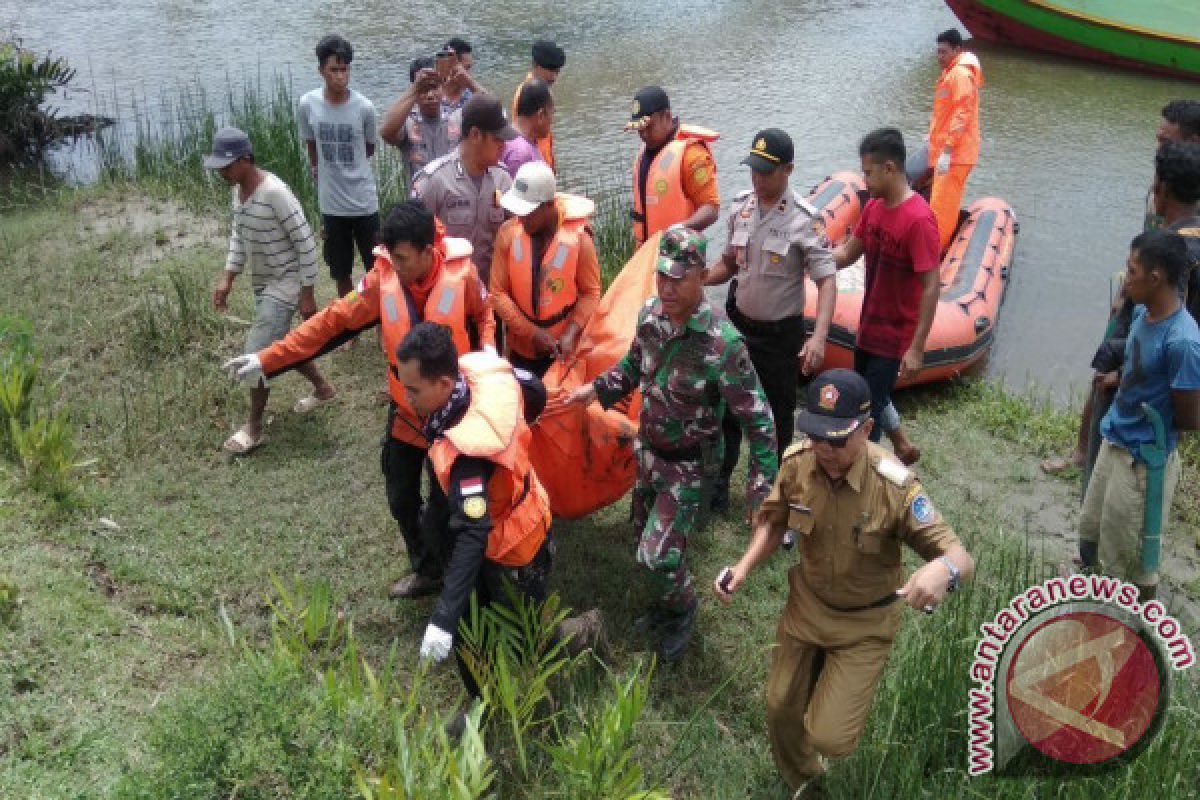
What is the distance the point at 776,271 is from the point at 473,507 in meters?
2.01

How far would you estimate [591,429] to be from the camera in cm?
440

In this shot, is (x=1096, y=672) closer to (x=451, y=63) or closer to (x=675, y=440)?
(x=675, y=440)

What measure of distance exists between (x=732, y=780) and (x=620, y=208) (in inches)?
215

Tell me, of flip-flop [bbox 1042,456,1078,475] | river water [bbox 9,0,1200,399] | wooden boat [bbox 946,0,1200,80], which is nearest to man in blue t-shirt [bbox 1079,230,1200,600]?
flip-flop [bbox 1042,456,1078,475]

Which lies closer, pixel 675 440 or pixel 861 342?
pixel 675 440

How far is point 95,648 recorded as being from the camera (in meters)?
3.88

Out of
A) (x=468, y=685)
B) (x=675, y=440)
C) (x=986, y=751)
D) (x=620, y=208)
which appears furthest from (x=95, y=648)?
(x=620, y=208)

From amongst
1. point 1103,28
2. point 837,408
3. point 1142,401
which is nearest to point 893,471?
point 837,408

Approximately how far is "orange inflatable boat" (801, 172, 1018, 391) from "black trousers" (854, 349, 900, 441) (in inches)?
27.0

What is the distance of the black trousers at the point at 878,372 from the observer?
16.1 feet

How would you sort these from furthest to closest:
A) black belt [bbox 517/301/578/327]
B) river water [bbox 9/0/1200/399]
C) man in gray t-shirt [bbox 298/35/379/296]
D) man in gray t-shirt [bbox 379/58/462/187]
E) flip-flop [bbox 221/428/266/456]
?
river water [bbox 9/0/1200/399]
man in gray t-shirt [bbox 379/58/462/187]
man in gray t-shirt [bbox 298/35/379/296]
flip-flop [bbox 221/428/266/456]
black belt [bbox 517/301/578/327]

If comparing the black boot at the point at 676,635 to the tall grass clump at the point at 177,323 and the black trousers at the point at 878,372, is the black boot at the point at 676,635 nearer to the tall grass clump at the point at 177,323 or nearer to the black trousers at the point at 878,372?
the black trousers at the point at 878,372

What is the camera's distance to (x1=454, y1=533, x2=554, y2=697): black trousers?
3.58 meters

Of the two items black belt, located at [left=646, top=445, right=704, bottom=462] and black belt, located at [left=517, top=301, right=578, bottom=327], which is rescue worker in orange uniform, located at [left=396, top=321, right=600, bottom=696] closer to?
black belt, located at [left=646, top=445, right=704, bottom=462]
